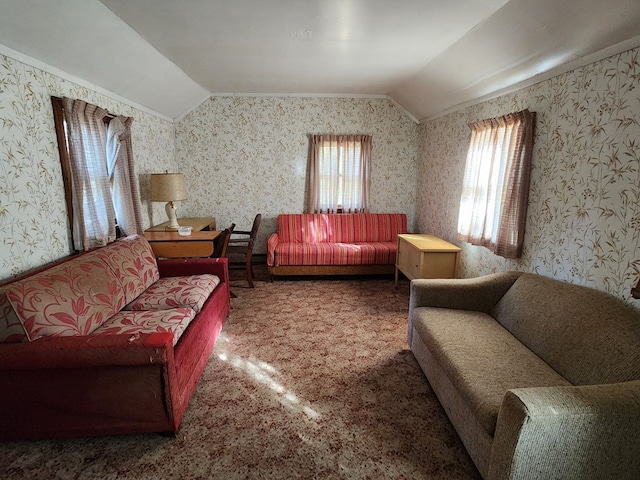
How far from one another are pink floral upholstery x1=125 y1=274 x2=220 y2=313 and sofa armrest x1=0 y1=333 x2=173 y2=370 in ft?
2.69

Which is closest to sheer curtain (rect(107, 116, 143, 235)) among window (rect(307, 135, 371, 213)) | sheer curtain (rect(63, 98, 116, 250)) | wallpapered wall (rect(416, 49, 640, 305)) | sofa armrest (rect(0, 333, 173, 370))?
sheer curtain (rect(63, 98, 116, 250))

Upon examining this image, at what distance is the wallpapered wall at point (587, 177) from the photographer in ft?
5.51

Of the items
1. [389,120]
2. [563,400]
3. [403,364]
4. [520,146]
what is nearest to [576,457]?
[563,400]

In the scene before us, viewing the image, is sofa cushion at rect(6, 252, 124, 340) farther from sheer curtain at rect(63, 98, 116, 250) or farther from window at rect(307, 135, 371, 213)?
window at rect(307, 135, 371, 213)

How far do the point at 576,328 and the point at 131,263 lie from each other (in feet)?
9.99

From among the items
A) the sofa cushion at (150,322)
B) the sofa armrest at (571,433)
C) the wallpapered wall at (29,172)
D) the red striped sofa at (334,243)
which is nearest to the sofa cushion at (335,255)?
the red striped sofa at (334,243)

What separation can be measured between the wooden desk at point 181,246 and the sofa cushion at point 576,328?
279 cm

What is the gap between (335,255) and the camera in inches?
166

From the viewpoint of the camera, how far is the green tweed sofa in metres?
1.18

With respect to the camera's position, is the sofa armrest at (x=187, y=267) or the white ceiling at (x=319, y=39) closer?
the white ceiling at (x=319, y=39)

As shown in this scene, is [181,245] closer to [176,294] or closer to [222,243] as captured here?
[222,243]

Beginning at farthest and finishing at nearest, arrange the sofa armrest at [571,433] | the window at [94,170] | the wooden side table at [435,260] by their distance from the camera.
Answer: the wooden side table at [435,260] < the window at [94,170] < the sofa armrest at [571,433]

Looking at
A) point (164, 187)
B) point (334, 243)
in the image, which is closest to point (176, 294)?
point (164, 187)

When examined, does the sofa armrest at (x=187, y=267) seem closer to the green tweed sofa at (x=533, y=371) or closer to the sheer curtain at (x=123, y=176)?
the sheer curtain at (x=123, y=176)
